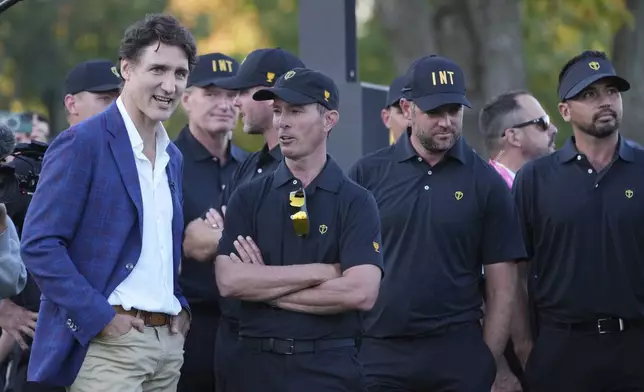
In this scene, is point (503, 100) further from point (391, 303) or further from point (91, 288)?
point (91, 288)

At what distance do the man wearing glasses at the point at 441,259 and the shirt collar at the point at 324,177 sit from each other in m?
0.96

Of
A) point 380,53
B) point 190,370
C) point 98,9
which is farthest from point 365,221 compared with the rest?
point 98,9

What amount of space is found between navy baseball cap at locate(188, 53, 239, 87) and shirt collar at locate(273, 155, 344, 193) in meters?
1.89

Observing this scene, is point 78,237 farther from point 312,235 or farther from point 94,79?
point 94,79

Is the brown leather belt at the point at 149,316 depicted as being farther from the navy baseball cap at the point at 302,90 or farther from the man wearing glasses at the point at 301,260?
the navy baseball cap at the point at 302,90

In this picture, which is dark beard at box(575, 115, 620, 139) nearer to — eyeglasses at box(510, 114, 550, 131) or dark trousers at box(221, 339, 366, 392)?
eyeglasses at box(510, 114, 550, 131)

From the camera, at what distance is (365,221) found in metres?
6.21

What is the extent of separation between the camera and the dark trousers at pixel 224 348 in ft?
21.3

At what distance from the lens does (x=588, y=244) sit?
7.21m

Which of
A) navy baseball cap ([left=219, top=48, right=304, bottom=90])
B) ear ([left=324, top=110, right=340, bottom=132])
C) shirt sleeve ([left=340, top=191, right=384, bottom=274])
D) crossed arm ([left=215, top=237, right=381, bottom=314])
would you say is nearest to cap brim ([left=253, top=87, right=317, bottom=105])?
ear ([left=324, top=110, right=340, bottom=132])

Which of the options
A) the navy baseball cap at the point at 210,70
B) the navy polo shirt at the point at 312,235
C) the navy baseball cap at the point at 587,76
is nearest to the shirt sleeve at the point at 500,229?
the navy baseball cap at the point at 587,76

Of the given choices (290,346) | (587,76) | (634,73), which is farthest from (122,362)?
(634,73)

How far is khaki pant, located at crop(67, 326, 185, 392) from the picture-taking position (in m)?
5.64

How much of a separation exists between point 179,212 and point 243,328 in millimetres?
663
